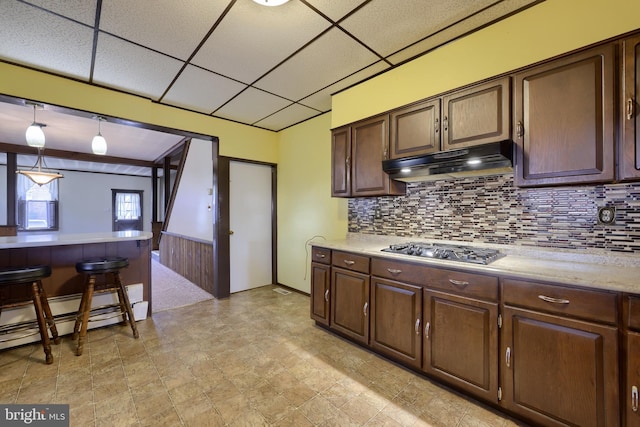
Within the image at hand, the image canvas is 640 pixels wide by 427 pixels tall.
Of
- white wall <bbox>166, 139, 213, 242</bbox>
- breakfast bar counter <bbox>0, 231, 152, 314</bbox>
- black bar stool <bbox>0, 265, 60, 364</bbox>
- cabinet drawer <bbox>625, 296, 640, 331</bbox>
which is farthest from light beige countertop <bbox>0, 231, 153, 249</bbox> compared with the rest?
cabinet drawer <bbox>625, 296, 640, 331</bbox>

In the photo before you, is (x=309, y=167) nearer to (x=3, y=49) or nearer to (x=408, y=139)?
(x=408, y=139)

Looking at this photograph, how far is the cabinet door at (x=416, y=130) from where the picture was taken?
84.0 inches

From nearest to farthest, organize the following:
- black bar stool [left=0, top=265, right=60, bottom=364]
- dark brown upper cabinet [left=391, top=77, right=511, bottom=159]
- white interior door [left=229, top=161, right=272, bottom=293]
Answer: dark brown upper cabinet [left=391, top=77, right=511, bottom=159]
black bar stool [left=0, top=265, right=60, bottom=364]
white interior door [left=229, top=161, right=272, bottom=293]

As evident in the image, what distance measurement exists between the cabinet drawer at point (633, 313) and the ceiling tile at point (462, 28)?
1.80m

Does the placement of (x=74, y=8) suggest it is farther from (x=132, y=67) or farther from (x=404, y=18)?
(x=404, y=18)

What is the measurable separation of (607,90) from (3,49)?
4.19 meters

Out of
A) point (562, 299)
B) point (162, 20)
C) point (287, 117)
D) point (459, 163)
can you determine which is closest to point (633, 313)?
point (562, 299)

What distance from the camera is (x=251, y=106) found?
133 inches

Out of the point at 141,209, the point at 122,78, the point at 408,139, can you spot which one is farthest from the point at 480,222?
the point at 141,209

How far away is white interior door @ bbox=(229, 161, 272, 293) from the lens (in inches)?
157

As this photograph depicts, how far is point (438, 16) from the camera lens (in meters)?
1.82

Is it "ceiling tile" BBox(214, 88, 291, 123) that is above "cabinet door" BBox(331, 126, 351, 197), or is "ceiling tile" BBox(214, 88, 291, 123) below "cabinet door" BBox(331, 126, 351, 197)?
above

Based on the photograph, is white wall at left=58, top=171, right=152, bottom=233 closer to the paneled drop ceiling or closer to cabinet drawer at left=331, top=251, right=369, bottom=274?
the paneled drop ceiling

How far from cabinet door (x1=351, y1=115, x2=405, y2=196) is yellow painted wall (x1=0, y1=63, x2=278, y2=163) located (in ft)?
6.43
